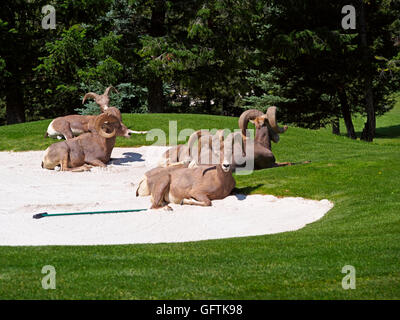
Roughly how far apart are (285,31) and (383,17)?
630cm

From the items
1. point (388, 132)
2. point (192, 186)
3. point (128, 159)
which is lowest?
point (388, 132)

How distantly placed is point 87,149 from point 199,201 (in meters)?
7.12

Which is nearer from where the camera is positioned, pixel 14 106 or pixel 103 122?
pixel 103 122

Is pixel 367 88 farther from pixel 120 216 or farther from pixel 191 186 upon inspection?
pixel 120 216

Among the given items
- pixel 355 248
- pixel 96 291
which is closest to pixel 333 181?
pixel 355 248

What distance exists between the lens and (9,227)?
11.2 m

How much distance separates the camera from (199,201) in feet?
41.0

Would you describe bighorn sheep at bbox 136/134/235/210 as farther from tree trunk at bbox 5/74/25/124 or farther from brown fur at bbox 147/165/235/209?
tree trunk at bbox 5/74/25/124

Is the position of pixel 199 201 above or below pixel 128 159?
above

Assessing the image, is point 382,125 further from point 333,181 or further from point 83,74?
point 333,181

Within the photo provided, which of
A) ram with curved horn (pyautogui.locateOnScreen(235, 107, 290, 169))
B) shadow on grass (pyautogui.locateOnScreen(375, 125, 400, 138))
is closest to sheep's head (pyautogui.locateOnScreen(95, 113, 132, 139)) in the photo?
ram with curved horn (pyautogui.locateOnScreen(235, 107, 290, 169))

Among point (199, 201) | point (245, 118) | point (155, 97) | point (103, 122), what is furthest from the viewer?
point (155, 97)

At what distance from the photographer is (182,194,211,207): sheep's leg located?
40.7ft

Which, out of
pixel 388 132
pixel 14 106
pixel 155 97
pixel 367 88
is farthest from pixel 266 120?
pixel 388 132
